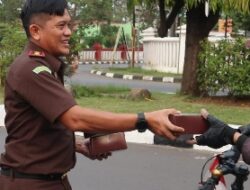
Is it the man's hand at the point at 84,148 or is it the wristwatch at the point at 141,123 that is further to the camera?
the man's hand at the point at 84,148

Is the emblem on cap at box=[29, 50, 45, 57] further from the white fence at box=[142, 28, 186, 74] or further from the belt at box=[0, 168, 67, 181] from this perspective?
the white fence at box=[142, 28, 186, 74]

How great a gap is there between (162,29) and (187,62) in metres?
1.48

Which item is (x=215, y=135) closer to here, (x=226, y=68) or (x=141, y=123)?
(x=141, y=123)

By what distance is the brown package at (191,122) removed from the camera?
2.06m

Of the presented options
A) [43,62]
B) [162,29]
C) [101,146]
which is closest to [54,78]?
[43,62]

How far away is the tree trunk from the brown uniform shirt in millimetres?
10233

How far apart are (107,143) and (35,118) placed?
0.95 feet

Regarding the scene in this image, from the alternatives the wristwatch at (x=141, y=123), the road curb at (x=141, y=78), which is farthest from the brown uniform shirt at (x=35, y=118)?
the road curb at (x=141, y=78)

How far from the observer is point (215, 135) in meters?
2.11

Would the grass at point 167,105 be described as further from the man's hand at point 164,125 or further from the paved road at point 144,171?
the man's hand at point 164,125

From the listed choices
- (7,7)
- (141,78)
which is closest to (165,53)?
(141,78)

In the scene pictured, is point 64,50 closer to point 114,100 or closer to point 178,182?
point 178,182

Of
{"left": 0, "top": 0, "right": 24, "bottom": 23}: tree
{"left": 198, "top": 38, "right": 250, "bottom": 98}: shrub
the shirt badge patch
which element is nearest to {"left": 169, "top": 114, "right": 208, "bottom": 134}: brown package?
the shirt badge patch

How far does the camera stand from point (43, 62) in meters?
2.40
